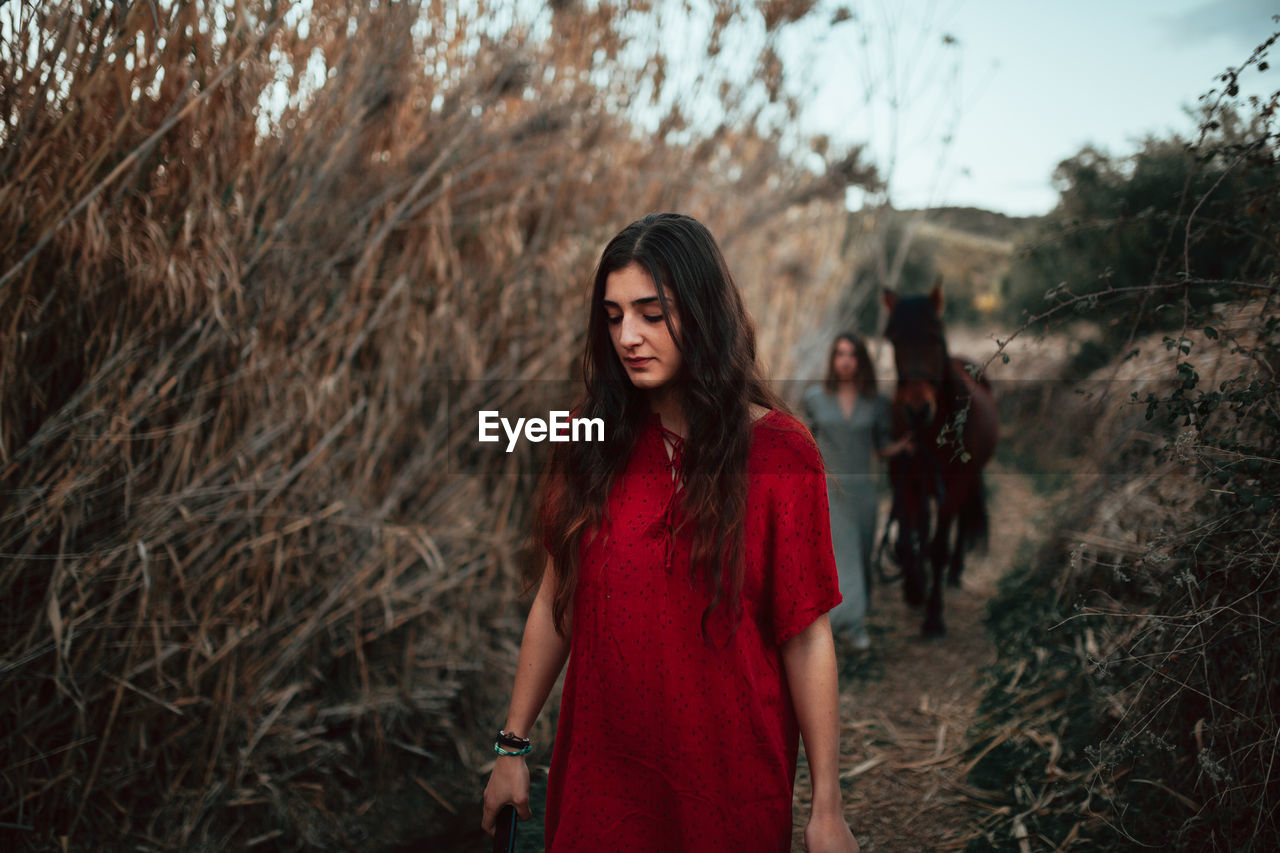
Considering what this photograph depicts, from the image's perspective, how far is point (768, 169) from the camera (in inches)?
206

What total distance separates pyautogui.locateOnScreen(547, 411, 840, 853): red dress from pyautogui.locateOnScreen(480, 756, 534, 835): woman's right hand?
0.09 m

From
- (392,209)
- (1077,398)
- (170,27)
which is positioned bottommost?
(1077,398)

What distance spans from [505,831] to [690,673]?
0.45 m

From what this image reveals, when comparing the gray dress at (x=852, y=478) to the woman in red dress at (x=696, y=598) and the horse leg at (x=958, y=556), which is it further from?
the woman in red dress at (x=696, y=598)

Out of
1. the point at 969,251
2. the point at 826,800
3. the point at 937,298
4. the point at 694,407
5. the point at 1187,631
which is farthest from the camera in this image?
the point at 969,251

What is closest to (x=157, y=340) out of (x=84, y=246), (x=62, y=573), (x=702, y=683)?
(x=84, y=246)

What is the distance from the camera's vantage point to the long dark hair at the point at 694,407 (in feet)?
4.26

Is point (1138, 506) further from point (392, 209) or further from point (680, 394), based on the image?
point (392, 209)

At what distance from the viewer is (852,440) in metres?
4.20

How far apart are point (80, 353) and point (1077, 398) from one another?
21.5ft

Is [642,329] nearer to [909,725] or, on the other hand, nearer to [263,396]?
[263,396]

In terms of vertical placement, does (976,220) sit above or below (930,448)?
above

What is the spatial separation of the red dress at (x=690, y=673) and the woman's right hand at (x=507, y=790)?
0.28 ft

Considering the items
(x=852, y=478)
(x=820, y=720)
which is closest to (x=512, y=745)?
(x=820, y=720)
